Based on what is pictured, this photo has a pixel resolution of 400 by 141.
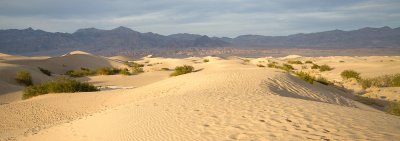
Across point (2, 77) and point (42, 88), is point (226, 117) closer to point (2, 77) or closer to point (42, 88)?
point (42, 88)

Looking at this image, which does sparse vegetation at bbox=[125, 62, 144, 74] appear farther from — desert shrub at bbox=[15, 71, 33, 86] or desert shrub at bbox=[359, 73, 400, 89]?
desert shrub at bbox=[359, 73, 400, 89]

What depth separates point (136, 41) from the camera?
14838 centimetres

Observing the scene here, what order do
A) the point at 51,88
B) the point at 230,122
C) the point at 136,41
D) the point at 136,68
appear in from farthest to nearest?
1. the point at 136,41
2. the point at 136,68
3. the point at 51,88
4. the point at 230,122

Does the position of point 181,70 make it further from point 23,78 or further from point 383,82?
point 383,82

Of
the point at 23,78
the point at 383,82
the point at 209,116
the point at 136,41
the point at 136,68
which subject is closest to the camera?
the point at 209,116

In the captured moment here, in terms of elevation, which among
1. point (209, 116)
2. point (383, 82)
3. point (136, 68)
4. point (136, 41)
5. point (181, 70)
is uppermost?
point (136, 41)

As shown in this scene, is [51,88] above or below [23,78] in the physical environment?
above

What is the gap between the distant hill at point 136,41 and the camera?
132875 millimetres

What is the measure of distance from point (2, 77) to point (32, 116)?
40.1 ft

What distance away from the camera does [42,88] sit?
1631cm

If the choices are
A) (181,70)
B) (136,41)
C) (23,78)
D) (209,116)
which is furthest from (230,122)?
(136,41)

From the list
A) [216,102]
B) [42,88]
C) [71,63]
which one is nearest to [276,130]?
[216,102]

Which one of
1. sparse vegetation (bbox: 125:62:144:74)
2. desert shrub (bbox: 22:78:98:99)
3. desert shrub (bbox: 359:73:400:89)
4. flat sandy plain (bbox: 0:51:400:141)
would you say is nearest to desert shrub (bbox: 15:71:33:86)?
flat sandy plain (bbox: 0:51:400:141)

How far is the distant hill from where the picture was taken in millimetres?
132875
